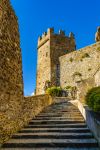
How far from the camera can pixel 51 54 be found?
3322 cm

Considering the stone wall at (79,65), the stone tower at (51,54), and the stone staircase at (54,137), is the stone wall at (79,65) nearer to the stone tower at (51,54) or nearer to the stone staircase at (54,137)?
the stone tower at (51,54)

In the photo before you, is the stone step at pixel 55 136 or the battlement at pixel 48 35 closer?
the stone step at pixel 55 136

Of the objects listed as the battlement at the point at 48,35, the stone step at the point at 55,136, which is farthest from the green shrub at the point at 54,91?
the stone step at the point at 55,136

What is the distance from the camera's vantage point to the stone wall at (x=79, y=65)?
85.8 feet

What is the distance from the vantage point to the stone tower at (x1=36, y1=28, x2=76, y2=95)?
106ft

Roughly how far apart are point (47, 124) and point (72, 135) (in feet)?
7.98

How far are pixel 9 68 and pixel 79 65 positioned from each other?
2042 cm

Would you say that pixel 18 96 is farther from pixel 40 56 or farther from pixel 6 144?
pixel 40 56

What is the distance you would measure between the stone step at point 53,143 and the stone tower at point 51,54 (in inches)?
929

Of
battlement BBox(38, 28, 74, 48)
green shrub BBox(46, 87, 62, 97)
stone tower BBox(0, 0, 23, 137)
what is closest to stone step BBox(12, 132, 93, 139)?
stone tower BBox(0, 0, 23, 137)

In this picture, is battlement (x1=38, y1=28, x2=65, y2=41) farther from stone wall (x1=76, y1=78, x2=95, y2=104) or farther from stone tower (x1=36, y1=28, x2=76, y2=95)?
stone wall (x1=76, y1=78, x2=95, y2=104)

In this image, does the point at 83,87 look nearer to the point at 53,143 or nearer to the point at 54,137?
the point at 54,137

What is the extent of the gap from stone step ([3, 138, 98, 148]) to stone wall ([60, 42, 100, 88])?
18546 mm

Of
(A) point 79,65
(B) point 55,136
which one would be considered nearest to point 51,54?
(A) point 79,65
